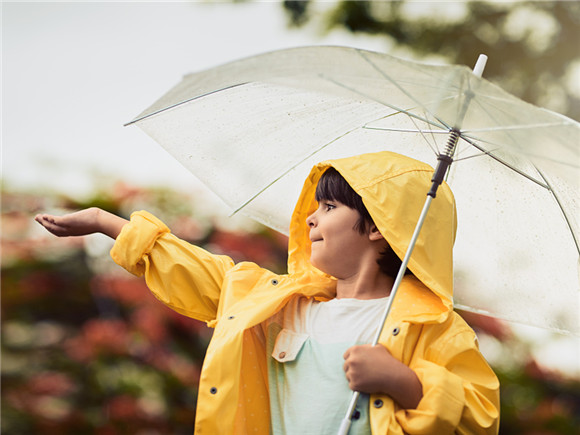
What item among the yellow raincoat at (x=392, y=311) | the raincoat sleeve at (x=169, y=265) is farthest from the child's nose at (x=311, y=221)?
the raincoat sleeve at (x=169, y=265)

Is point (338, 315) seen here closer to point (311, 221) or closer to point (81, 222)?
point (311, 221)

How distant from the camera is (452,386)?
1687 mm

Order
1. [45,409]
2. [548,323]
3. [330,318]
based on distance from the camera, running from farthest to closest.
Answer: [45,409], [548,323], [330,318]

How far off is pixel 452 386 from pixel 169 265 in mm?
768

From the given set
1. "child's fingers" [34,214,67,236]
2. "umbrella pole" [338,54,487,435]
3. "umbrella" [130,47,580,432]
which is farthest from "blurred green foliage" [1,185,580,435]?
"umbrella pole" [338,54,487,435]

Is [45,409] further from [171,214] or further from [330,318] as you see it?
[330,318]

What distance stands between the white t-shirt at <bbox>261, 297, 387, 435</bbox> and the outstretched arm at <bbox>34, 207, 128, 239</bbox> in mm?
480

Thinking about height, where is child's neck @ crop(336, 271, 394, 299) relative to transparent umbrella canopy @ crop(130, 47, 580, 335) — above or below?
below

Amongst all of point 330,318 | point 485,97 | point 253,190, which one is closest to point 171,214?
point 253,190

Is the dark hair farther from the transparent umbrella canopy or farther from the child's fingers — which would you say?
the child's fingers

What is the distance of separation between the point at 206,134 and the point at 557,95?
164 inches

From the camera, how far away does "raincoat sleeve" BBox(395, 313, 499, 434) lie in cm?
167

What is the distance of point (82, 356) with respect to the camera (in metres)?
4.12

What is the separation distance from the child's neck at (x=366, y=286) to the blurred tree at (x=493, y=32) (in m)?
3.94
